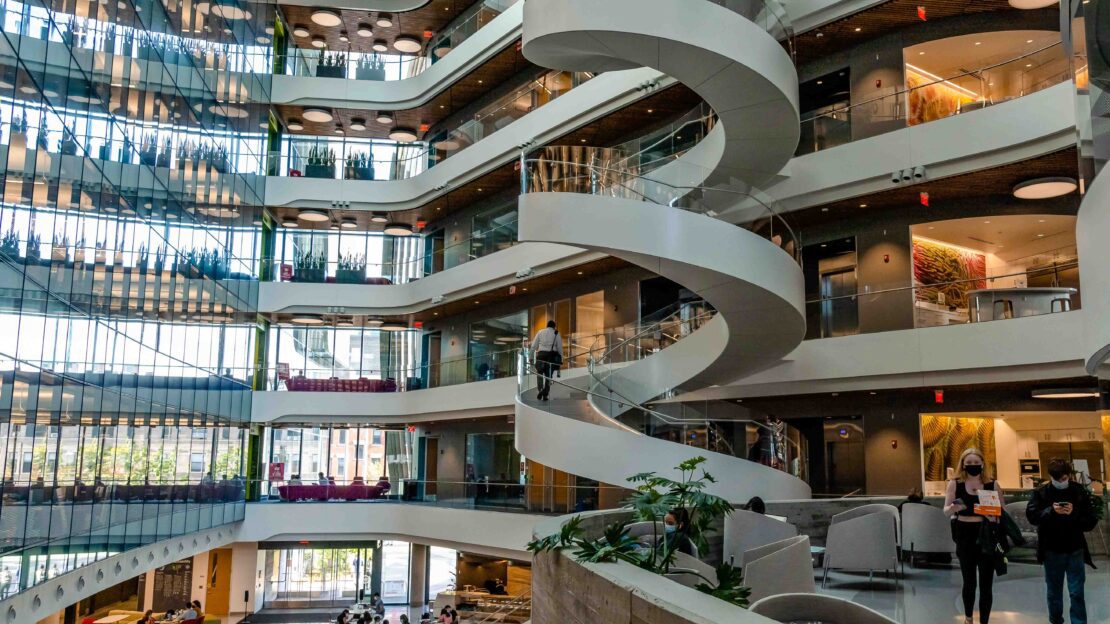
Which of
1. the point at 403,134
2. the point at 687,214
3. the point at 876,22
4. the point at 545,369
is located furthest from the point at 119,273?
the point at 403,134

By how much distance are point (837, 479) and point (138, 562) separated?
1337cm

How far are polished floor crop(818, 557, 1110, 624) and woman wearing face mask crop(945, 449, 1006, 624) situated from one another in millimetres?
248

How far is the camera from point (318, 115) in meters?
29.9

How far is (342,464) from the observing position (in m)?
31.6

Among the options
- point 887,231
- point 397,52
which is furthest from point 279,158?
point 887,231

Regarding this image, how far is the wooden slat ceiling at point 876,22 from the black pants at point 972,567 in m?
11.7

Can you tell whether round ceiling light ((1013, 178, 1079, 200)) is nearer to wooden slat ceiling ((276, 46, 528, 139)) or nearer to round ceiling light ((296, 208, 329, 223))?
wooden slat ceiling ((276, 46, 528, 139))

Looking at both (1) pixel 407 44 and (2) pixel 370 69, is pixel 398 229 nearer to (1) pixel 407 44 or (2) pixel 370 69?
(2) pixel 370 69

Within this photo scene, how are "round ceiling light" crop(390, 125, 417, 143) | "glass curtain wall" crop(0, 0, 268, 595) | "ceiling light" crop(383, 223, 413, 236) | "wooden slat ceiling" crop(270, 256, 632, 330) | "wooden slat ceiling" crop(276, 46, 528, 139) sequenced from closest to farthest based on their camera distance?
1. "glass curtain wall" crop(0, 0, 268, 595)
2. "wooden slat ceiling" crop(270, 256, 632, 330)
3. "wooden slat ceiling" crop(276, 46, 528, 139)
4. "ceiling light" crop(383, 223, 413, 236)
5. "round ceiling light" crop(390, 125, 417, 143)

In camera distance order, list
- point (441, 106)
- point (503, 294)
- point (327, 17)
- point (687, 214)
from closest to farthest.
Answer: point (687, 214)
point (503, 294)
point (327, 17)
point (441, 106)

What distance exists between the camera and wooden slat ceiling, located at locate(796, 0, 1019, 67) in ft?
53.8

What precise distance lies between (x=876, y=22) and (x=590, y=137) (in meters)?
7.99

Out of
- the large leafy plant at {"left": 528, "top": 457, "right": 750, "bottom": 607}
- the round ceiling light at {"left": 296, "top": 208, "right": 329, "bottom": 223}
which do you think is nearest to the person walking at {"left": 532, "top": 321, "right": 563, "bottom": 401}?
the large leafy plant at {"left": 528, "top": 457, "right": 750, "bottom": 607}

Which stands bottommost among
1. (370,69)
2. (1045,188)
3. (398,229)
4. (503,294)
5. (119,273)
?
(119,273)
